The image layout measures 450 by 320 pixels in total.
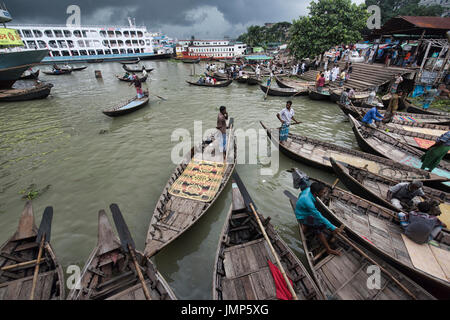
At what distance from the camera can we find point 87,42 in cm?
5891

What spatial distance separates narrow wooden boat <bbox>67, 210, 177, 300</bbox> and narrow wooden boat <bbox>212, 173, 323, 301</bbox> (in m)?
1.22

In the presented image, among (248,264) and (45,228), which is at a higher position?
(45,228)

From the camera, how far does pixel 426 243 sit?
15.6 ft

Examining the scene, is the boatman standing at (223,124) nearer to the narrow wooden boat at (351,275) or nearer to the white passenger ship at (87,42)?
the narrow wooden boat at (351,275)

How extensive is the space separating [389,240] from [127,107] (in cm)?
1770

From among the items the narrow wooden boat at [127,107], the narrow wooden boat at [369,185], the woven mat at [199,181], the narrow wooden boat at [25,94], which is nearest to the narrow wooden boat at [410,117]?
the narrow wooden boat at [369,185]

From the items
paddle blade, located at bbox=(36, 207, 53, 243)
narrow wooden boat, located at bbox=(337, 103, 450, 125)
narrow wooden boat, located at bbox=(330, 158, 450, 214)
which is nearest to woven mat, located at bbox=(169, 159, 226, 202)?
paddle blade, located at bbox=(36, 207, 53, 243)

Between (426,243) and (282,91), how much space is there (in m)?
18.7

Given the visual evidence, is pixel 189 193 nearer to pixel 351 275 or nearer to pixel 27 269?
pixel 27 269

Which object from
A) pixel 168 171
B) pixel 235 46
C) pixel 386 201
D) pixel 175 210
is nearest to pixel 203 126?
pixel 168 171

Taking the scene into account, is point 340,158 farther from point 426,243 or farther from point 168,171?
point 168,171

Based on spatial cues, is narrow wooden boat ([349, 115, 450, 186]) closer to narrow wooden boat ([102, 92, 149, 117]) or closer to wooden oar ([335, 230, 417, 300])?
wooden oar ([335, 230, 417, 300])

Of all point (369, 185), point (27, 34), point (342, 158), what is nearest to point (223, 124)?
point (342, 158)

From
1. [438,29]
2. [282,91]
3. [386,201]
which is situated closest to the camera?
[386,201]
